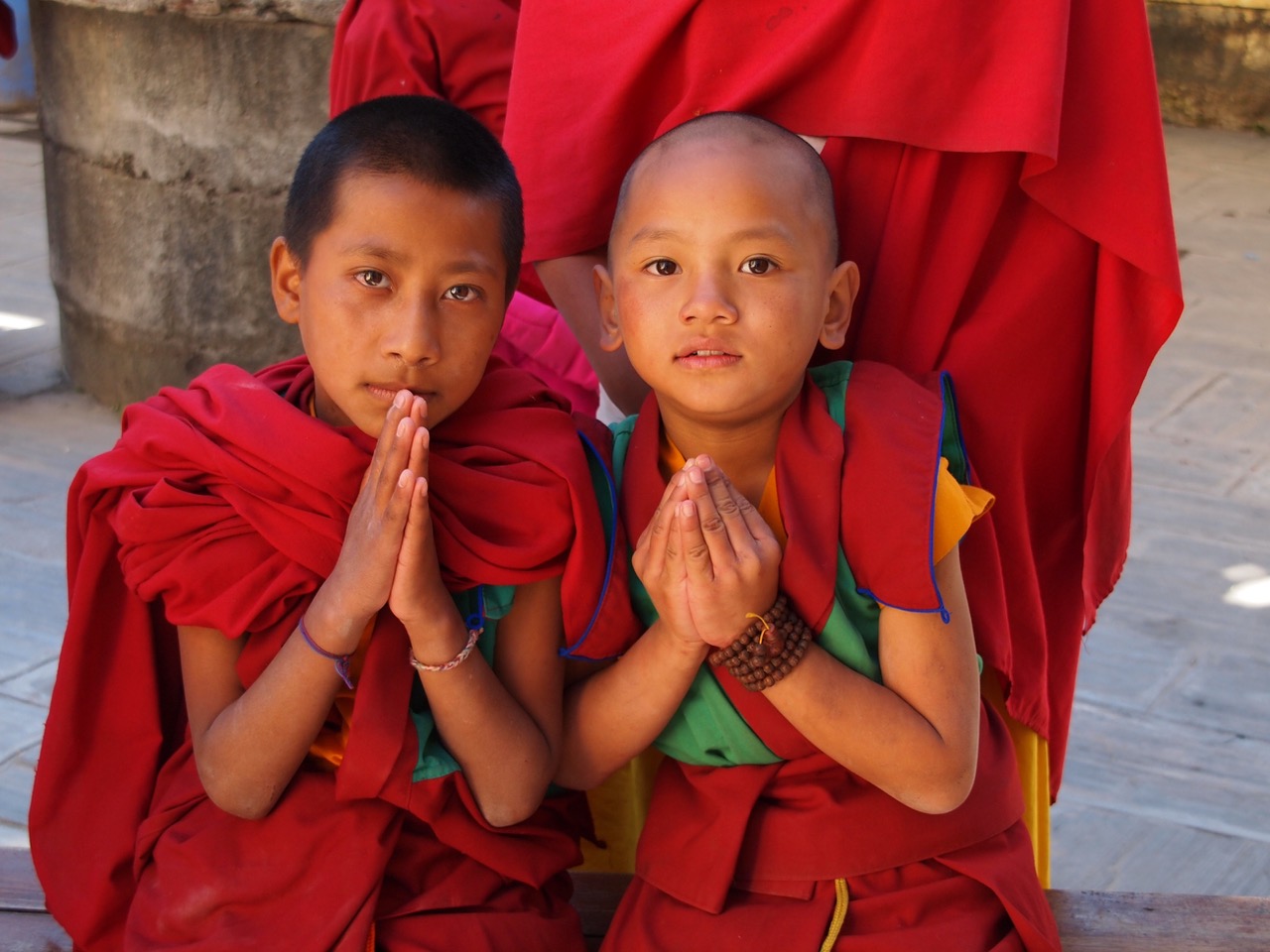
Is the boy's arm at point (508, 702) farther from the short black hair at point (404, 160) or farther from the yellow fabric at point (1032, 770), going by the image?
the yellow fabric at point (1032, 770)

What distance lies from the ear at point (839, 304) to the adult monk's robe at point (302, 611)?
0.32 meters

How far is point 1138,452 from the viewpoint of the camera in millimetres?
4820

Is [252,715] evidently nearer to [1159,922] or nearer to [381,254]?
[381,254]

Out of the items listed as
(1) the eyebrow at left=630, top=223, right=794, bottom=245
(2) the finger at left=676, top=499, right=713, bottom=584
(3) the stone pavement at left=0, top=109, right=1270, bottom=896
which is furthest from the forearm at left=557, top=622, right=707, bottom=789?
(3) the stone pavement at left=0, top=109, right=1270, bottom=896

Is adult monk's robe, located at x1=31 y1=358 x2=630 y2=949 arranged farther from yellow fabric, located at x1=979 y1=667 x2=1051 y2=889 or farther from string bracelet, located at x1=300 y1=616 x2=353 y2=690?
yellow fabric, located at x1=979 y1=667 x2=1051 y2=889

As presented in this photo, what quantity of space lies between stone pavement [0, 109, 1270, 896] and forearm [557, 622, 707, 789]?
150 cm

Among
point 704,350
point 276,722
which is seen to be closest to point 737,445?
point 704,350

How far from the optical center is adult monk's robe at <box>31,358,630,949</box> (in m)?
1.68

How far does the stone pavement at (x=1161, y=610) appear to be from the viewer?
309 centimetres

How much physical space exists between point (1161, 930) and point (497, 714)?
3.03ft

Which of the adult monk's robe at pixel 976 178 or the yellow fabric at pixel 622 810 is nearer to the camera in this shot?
the adult monk's robe at pixel 976 178

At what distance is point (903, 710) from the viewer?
1676 mm

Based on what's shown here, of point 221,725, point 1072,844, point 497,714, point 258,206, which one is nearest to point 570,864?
point 497,714

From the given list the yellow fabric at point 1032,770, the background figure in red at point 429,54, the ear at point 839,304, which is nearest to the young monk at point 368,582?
the ear at point 839,304
